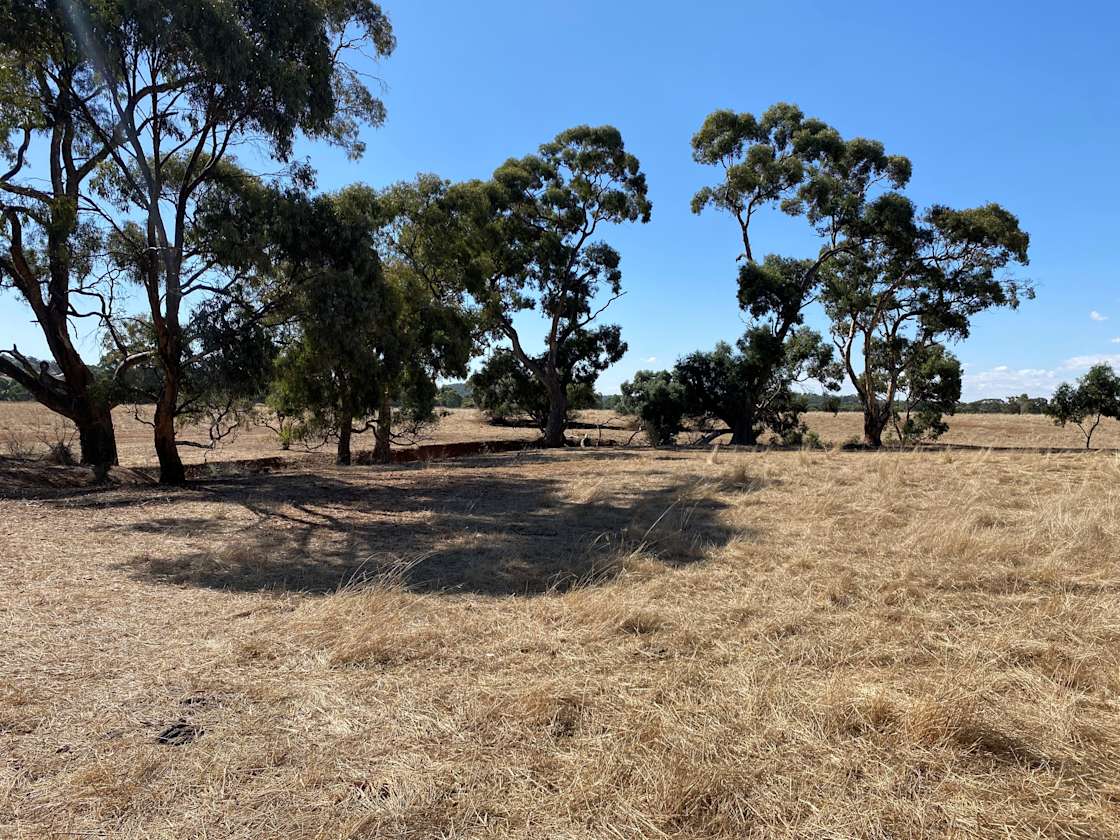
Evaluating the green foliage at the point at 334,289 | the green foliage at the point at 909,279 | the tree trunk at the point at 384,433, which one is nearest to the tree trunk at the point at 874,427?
the green foliage at the point at 909,279

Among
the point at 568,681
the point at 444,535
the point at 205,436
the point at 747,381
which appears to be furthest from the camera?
the point at 205,436

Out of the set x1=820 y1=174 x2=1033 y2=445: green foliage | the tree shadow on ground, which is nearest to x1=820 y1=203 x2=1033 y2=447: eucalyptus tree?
x1=820 y1=174 x2=1033 y2=445: green foliage

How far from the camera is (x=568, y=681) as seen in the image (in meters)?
3.27

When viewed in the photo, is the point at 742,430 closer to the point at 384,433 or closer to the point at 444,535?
the point at 384,433

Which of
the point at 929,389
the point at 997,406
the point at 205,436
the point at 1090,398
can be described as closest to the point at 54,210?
the point at 205,436

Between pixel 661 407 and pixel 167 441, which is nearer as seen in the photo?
pixel 167 441

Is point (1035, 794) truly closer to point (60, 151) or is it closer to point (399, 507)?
point (399, 507)

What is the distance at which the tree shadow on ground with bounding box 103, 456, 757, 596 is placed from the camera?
17.7 feet

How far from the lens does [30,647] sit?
3.71 meters

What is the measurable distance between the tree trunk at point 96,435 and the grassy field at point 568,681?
7.13m

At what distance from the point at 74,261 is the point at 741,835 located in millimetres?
14377

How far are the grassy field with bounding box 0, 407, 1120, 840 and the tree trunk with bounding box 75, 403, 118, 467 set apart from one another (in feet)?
23.4

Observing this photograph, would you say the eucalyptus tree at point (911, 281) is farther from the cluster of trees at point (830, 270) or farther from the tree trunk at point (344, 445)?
the tree trunk at point (344, 445)

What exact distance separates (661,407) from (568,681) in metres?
24.1
